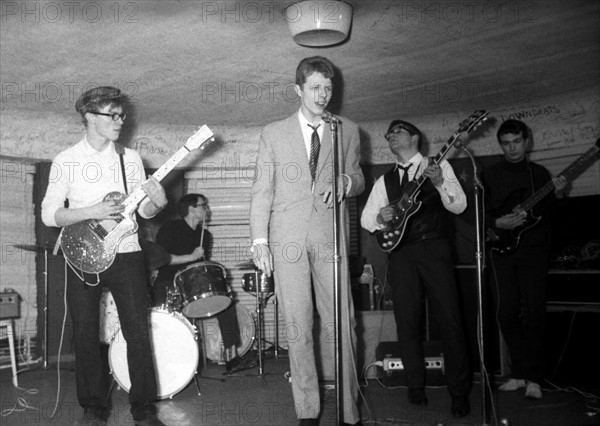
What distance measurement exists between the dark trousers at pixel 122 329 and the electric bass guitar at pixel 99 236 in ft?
0.23

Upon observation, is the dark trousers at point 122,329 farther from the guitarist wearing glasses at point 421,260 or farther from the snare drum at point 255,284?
the snare drum at point 255,284

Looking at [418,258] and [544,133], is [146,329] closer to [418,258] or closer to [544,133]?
[418,258]

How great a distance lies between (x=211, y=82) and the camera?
5.71 metres

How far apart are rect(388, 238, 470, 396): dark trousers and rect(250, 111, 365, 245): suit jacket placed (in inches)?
41.0

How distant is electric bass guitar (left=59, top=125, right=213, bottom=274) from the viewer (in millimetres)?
3562

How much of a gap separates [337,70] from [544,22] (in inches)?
68.7

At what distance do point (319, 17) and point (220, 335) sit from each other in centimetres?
385

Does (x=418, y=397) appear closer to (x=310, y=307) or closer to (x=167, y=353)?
(x=310, y=307)

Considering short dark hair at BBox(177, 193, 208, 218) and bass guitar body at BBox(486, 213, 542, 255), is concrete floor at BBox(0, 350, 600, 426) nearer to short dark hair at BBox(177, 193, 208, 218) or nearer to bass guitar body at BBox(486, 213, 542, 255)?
bass guitar body at BBox(486, 213, 542, 255)

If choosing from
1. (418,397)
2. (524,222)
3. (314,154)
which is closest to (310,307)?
(314,154)

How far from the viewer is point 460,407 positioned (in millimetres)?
3820

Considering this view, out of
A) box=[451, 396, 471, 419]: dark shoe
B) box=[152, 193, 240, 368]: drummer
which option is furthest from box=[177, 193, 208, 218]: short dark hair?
box=[451, 396, 471, 419]: dark shoe

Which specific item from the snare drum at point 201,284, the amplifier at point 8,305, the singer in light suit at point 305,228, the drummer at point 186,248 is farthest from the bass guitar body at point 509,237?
the amplifier at point 8,305

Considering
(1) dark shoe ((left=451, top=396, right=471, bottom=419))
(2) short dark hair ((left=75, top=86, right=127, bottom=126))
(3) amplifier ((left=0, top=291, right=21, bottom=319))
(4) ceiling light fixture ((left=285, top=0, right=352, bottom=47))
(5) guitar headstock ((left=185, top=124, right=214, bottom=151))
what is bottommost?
(1) dark shoe ((left=451, top=396, right=471, bottom=419))
